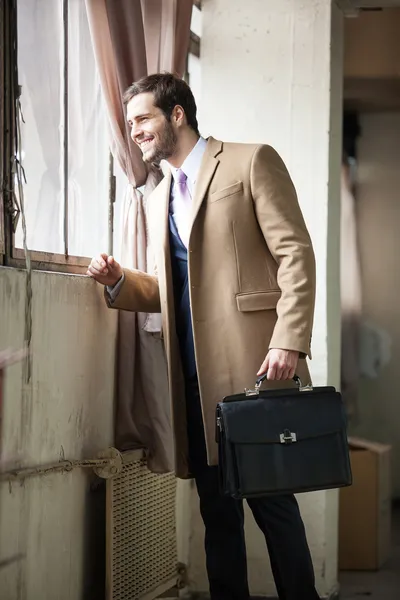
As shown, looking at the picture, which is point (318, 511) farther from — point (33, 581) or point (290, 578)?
point (33, 581)

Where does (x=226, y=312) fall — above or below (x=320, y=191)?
below

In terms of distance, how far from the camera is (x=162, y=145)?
2508 mm

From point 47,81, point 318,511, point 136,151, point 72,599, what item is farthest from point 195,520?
point 47,81

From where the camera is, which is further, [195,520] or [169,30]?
[195,520]

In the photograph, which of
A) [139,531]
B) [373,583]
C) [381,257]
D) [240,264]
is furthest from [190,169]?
[381,257]

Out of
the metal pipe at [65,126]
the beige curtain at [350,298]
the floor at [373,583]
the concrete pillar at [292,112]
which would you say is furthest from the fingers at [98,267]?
the beige curtain at [350,298]

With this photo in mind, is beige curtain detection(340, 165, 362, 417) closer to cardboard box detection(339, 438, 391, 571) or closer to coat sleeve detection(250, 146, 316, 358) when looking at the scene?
cardboard box detection(339, 438, 391, 571)

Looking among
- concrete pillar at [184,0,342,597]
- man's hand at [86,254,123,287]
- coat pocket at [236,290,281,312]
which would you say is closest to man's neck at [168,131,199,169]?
man's hand at [86,254,123,287]

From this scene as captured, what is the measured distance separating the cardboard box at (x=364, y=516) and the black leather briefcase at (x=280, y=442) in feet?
5.13

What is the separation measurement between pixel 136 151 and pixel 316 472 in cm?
113

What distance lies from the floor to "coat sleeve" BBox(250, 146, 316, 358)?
57.0 inches

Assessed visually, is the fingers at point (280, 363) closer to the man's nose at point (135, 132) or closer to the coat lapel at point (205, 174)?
the coat lapel at point (205, 174)

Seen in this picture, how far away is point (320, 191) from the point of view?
3252mm

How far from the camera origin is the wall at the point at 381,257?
524 cm
